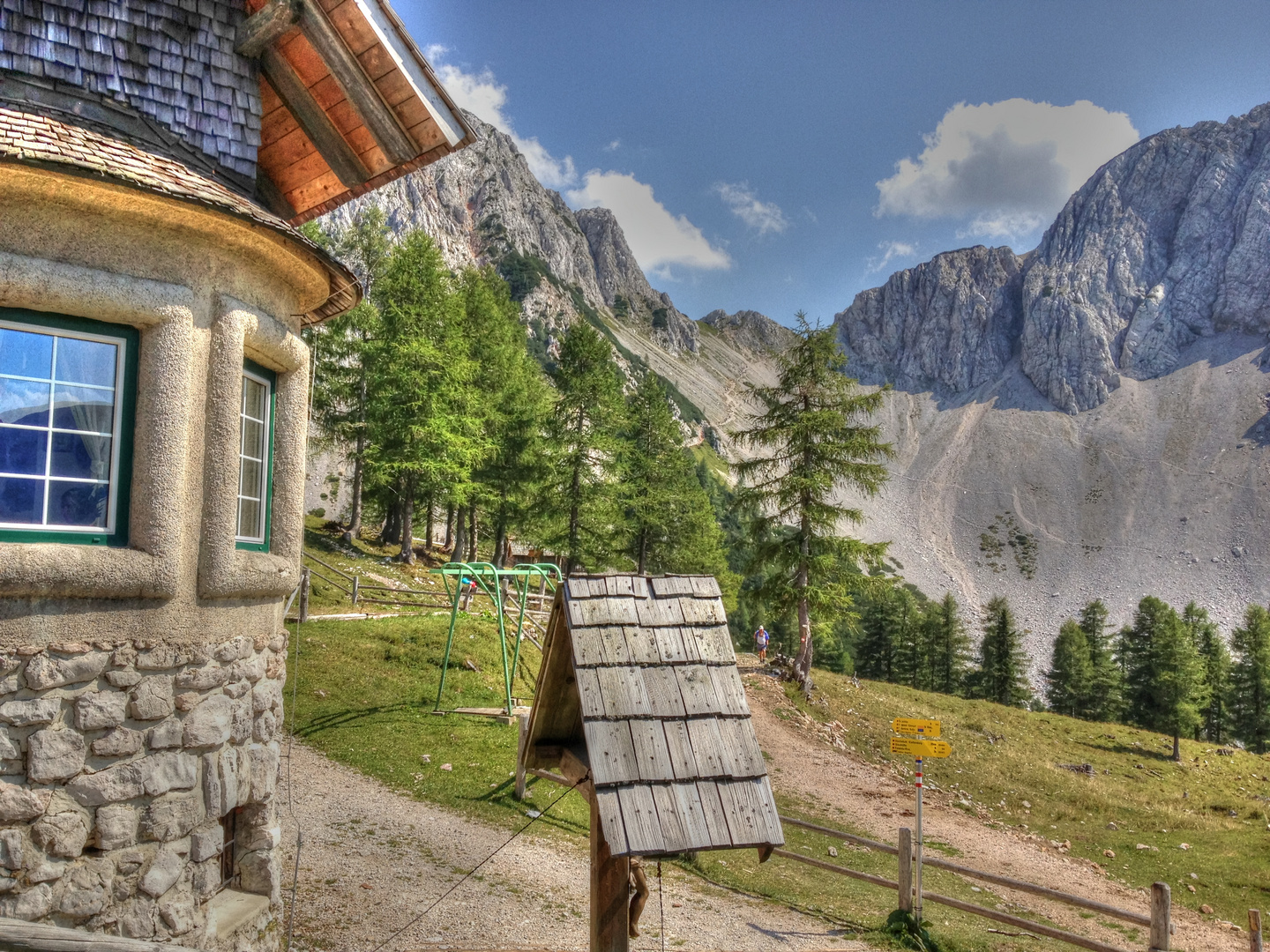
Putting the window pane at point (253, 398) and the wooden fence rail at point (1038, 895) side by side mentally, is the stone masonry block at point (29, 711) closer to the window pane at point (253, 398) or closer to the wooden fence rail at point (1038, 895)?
the window pane at point (253, 398)

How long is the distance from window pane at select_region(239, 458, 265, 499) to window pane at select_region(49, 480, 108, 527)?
3.42ft

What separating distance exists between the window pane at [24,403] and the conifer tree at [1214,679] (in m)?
52.2

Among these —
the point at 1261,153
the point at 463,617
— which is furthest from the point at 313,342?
the point at 1261,153

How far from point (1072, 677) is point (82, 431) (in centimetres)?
5556

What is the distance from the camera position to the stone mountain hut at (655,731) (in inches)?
125

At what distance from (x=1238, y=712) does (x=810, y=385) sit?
4176 cm

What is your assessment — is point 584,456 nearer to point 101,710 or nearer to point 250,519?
point 250,519

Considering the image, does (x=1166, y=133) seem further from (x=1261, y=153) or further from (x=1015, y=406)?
(x=1015, y=406)

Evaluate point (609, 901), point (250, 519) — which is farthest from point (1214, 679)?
point (250, 519)

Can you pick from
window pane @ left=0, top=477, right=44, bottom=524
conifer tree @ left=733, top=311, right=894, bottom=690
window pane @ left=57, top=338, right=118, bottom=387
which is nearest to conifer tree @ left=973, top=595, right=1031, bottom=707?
conifer tree @ left=733, top=311, right=894, bottom=690

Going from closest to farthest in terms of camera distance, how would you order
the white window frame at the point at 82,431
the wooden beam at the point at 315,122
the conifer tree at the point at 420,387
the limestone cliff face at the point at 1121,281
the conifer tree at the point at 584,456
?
the white window frame at the point at 82,431 → the wooden beam at the point at 315,122 → the conifer tree at the point at 420,387 → the conifer tree at the point at 584,456 → the limestone cliff face at the point at 1121,281

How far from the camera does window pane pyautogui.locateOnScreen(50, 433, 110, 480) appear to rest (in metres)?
4.64

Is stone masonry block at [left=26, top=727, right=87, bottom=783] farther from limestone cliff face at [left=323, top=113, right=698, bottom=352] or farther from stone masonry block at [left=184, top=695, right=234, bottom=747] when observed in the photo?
limestone cliff face at [left=323, top=113, right=698, bottom=352]

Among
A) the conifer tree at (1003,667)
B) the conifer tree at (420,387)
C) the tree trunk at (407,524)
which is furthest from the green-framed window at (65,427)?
the conifer tree at (1003,667)
